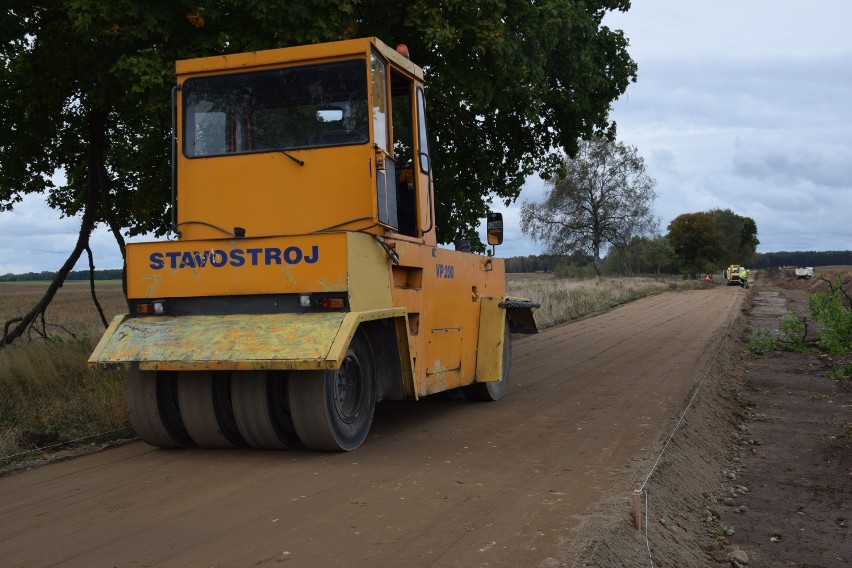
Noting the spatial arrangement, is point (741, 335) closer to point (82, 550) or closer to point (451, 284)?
point (451, 284)

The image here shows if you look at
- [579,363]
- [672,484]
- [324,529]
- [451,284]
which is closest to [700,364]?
[579,363]

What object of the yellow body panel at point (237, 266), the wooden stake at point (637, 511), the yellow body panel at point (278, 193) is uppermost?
the yellow body panel at point (278, 193)

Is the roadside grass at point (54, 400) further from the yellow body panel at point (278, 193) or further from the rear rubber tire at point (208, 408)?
the yellow body panel at point (278, 193)

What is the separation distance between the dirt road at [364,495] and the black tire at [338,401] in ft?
0.59

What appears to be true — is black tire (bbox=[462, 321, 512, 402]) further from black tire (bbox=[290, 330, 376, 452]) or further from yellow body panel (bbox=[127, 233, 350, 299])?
yellow body panel (bbox=[127, 233, 350, 299])

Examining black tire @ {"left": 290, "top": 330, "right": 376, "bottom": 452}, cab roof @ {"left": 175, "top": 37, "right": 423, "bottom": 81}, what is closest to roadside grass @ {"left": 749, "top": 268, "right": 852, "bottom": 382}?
black tire @ {"left": 290, "top": 330, "right": 376, "bottom": 452}

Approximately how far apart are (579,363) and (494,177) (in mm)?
4340

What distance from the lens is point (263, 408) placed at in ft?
24.3

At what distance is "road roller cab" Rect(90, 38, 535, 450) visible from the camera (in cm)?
712

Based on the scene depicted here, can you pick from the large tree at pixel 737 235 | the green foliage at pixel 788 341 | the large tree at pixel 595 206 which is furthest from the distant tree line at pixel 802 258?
the green foliage at pixel 788 341

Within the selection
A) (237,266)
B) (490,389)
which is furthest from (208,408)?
(490,389)

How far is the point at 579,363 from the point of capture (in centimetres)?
1527

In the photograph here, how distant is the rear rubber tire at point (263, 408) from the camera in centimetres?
740

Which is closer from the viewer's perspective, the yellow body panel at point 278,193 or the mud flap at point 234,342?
the mud flap at point 234,342
